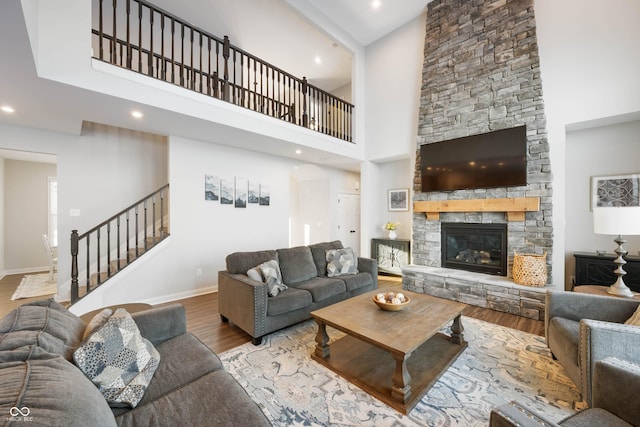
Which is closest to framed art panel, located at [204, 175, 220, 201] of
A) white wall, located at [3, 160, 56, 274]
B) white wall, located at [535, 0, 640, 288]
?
white wall, located at [3, 160, 56, 274]

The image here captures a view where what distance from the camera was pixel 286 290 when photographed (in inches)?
119

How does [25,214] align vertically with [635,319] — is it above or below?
above

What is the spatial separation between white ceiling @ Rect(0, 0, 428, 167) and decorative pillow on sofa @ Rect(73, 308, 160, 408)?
2.13m

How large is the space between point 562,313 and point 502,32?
4.02m

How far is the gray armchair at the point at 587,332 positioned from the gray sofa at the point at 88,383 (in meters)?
2.01

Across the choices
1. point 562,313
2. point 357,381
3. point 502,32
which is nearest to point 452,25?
point 502,32

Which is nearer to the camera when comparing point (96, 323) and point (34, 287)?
point (96, 323)

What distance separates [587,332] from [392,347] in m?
1.22

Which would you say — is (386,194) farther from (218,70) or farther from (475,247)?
(218,70)

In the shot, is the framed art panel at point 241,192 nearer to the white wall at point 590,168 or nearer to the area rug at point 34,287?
the area rug at point 34,287

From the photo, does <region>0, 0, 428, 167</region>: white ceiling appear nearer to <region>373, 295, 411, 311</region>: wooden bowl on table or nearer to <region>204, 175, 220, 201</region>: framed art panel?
<region>204, 175, 220, 201</region>: framed art panel

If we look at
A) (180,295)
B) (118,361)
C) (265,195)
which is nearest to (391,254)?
(265,195)

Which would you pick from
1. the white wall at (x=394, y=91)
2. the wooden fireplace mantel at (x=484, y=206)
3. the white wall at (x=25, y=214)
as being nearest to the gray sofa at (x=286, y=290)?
the wooden fireplace mantel at (x=484, y=206)

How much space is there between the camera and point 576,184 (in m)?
3.73
